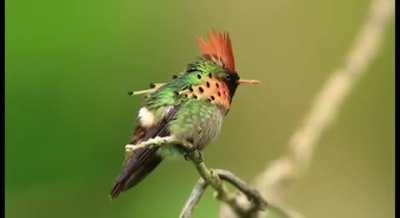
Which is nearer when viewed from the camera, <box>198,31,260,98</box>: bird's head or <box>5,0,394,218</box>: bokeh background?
<box>198,31,260,98</box>: bird's head

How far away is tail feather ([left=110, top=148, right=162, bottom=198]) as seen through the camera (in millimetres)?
601

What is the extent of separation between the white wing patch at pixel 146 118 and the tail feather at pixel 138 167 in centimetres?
3

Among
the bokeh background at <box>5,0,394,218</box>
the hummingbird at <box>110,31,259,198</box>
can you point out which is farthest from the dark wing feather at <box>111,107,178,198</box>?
the bokeh background at <box>5,0,394,218</box>

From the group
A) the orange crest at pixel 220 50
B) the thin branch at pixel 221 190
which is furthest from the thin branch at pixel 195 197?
the orange crest at pixel 220 50

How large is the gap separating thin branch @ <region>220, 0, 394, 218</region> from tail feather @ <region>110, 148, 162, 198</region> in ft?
0.26

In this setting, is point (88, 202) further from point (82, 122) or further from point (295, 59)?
point (295, 59)

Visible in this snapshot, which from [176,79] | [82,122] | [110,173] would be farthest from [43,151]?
[176,79]

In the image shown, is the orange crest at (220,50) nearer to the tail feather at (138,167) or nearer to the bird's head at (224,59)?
the bird's head at (224,59)

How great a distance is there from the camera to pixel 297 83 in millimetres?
886

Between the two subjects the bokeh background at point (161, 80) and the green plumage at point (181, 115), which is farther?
the bokeh background at point (161, 80)

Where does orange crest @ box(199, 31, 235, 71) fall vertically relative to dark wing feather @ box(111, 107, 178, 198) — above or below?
above

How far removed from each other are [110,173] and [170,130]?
0.15 metres

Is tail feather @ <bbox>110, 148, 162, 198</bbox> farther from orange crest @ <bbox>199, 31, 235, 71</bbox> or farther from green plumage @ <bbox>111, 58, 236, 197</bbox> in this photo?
orange crest @ <bbox>199, 31, 235, 71</bbox>

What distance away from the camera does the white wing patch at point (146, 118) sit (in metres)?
0.63
